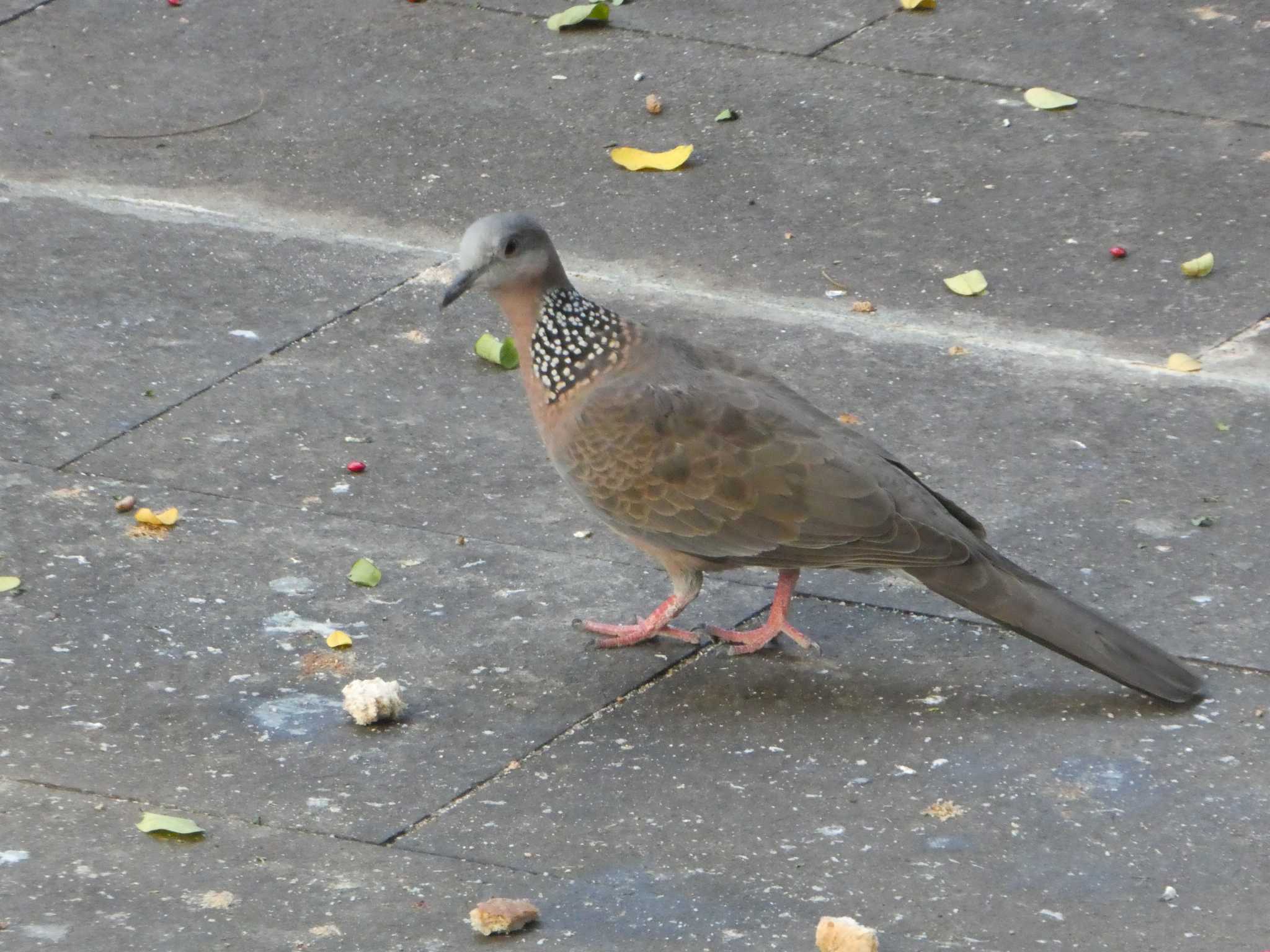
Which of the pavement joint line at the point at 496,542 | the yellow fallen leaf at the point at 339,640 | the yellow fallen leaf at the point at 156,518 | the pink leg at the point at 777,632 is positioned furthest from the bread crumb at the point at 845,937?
the yellow fallen leaf at the point at 156,518

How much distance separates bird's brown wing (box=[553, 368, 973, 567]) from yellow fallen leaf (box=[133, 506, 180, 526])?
1249 mm

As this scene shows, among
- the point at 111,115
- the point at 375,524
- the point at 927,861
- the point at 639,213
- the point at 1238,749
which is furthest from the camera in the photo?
the point at 111,115

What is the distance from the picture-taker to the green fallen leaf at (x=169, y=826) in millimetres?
4168

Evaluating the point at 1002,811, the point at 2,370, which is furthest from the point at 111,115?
the point at 1002,811

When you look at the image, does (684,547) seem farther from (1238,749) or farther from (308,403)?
(308,403)

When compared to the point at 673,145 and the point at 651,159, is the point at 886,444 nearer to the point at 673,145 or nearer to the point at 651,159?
the point at 651,159

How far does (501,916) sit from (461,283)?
1644 millimetres

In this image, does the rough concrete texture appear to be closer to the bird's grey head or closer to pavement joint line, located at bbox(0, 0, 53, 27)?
pavement joint line, located at bbox(0, 0, 53, 27)

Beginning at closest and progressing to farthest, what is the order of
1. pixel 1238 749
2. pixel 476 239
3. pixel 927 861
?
1. pixel 927 861
2. pixel 1238 749
3. pixel 476 239

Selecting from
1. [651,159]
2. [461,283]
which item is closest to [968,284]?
[651,159]

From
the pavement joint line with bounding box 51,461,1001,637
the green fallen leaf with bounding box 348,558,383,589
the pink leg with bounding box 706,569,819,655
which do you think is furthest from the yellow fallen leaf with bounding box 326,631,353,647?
the pink leg with bounding box 706,569,819,655

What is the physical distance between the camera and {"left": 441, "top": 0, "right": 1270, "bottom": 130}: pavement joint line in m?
7.84

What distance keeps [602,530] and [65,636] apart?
145cm

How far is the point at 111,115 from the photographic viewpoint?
26.1 feet
